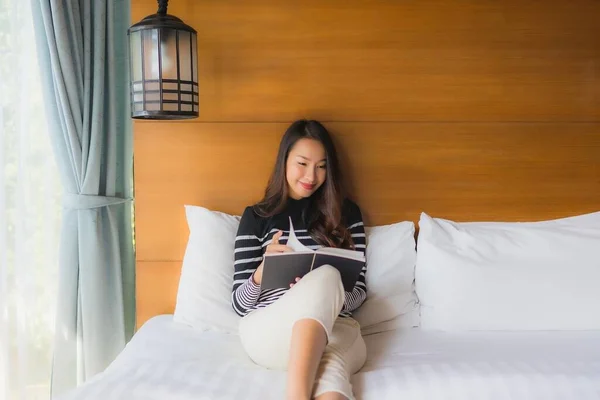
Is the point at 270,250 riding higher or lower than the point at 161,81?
lower

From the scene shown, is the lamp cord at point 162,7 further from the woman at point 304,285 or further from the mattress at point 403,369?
the mattress at point 403,369

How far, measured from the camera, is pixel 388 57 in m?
2.54

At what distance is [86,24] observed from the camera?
255 cm

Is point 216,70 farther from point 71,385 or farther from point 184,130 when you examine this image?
point 71,385

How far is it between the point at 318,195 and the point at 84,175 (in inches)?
34.8

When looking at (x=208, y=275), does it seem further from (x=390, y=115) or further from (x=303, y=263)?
(x=390, y=115)

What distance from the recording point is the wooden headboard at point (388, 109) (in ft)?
8.30

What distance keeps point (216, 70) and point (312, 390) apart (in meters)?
1.31

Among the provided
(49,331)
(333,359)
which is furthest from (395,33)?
(49,331)

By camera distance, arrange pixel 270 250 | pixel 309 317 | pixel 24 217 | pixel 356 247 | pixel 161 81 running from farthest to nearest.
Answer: pixel 24 217, pixel 356 247, pixel 161 81, pixel 270 250, pixel 309 317

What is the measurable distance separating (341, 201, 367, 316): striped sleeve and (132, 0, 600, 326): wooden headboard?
0.13m

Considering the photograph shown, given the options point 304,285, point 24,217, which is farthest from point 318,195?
point 24,217

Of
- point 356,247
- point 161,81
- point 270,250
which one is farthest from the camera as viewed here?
point 356,247

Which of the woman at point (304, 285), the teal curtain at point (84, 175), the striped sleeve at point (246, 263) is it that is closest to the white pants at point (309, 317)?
the woman at point (304, 285)
